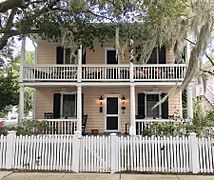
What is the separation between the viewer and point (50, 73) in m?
15.8

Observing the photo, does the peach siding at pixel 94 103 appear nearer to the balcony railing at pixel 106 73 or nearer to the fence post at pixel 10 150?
the balcony railing at pixel 106 73

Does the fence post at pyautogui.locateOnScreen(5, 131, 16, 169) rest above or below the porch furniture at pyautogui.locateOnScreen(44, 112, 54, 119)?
below

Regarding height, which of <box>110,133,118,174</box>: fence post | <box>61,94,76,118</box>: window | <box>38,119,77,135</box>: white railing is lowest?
<box>110,133,118,174</box>: fence post

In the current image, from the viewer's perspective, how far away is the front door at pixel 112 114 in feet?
57.2

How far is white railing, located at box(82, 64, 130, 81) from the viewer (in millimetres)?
15617

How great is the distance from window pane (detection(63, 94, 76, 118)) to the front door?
1.96 m

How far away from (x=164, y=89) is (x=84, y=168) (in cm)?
986

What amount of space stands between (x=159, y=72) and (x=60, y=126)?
5.80m

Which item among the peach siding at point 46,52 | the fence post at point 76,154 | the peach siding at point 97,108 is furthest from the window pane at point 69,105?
the fence post at point 76,154

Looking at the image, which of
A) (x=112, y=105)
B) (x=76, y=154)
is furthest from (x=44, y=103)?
(x=76, y=154)

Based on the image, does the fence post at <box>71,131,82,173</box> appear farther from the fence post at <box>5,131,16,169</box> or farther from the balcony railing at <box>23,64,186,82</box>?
the balcony railing at <box>23,64,186,82</box>

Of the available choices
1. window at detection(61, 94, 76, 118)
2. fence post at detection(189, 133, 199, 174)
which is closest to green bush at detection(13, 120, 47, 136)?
window at detection(61, 94, 76, 118)

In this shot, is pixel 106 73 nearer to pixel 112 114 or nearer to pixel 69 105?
pixel 112 114

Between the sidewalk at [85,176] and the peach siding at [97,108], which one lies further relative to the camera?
the peach siding at [97,108]
